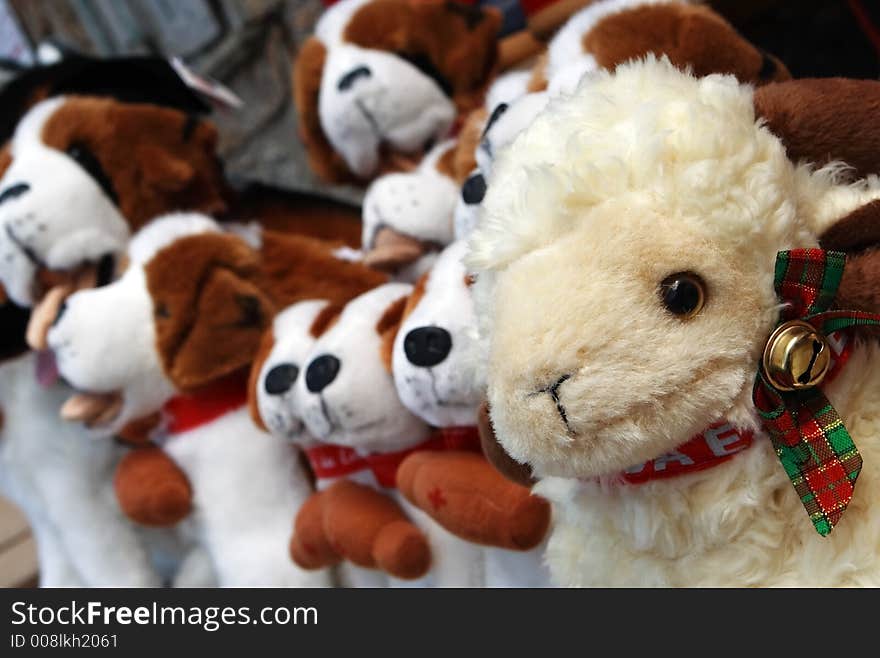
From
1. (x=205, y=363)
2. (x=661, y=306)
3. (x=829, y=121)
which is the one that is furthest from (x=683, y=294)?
(x=205, y=363)

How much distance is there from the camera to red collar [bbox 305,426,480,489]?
2.13 feet

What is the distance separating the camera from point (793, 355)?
1.23 feet

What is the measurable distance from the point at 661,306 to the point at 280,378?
433mm

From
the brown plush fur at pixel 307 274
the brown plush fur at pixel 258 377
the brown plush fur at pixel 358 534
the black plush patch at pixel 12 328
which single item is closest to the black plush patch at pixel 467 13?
the brown plush fur at pixel 307 274

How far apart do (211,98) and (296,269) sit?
321mm

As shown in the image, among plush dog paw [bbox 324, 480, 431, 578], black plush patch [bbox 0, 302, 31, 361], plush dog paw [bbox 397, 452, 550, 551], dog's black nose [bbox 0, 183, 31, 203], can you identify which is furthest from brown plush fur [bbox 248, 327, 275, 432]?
black plush patch [bbox 0, 302, 31, 361]

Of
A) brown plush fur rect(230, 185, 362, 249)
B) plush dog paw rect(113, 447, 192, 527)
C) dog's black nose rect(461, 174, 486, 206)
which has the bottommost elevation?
plush dog paw rect(113, 447, 192, 527)

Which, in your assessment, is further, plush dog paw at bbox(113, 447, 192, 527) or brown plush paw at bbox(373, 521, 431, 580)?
plush dog paw at bbox(113, 447, 192, 527)

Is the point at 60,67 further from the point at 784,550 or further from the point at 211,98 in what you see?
the point at 784,550

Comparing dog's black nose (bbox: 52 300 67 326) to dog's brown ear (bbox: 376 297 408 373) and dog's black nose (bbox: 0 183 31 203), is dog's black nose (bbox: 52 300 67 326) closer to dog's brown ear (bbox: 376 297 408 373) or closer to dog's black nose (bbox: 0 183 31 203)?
dog's black nose (bbox: 0 183 31 203)

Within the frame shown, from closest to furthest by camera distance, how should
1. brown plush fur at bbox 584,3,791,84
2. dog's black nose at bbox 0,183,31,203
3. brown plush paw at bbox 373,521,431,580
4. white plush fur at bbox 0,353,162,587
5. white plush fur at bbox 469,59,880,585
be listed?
white plush fur at bbox 469,59,880,585 → brown plush fur at bbox 584,3,791,84 → brown plush paw at bbox 373,521,431,580 → dog's black nose at bbox 0,183,31,203 → white plush fur at bbox 0,353,162,587

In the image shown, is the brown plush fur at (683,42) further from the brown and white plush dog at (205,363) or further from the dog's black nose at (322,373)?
the brown and white plush dog at (205,363)
